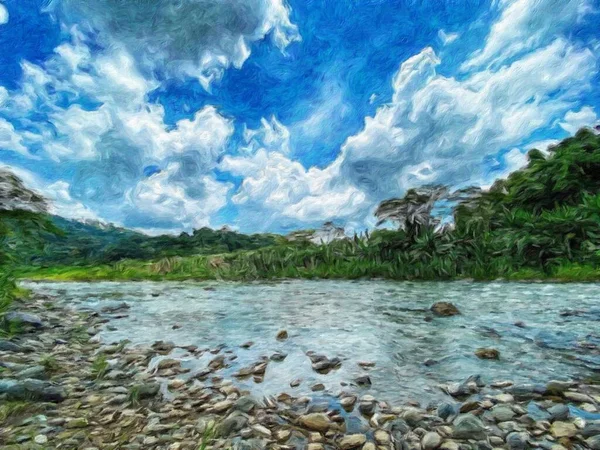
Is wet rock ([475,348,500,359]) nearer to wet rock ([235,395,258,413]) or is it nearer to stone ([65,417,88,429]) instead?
wet rock ([235,395,258,413])

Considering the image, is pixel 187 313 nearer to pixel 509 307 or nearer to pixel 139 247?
pixel 509 307

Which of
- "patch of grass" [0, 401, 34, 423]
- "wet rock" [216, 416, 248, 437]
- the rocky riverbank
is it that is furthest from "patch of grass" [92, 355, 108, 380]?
"wet rock" [216, 416, 248, 437]

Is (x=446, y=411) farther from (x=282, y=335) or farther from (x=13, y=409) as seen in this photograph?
(x=13, y=409)

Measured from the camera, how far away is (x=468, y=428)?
75.2 inches

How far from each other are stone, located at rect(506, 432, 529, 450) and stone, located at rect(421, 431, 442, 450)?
33 centimetres

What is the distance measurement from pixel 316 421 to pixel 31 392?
6.47ft

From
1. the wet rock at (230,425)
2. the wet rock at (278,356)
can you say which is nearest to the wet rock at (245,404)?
the wet rock at (230,425)

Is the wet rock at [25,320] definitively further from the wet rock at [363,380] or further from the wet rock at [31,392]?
the wet rock at [363,380]

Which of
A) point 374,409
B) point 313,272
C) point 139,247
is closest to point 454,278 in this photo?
point 313,272

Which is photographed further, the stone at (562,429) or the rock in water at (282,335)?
the rock in water at (282,335)

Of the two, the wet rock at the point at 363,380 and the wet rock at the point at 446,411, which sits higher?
the wet rock at the point at 363,380

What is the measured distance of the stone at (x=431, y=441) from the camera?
181 cm

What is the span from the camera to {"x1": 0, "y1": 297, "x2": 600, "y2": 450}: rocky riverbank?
6.21 feet

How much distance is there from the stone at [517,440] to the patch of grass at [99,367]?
9.66ft
